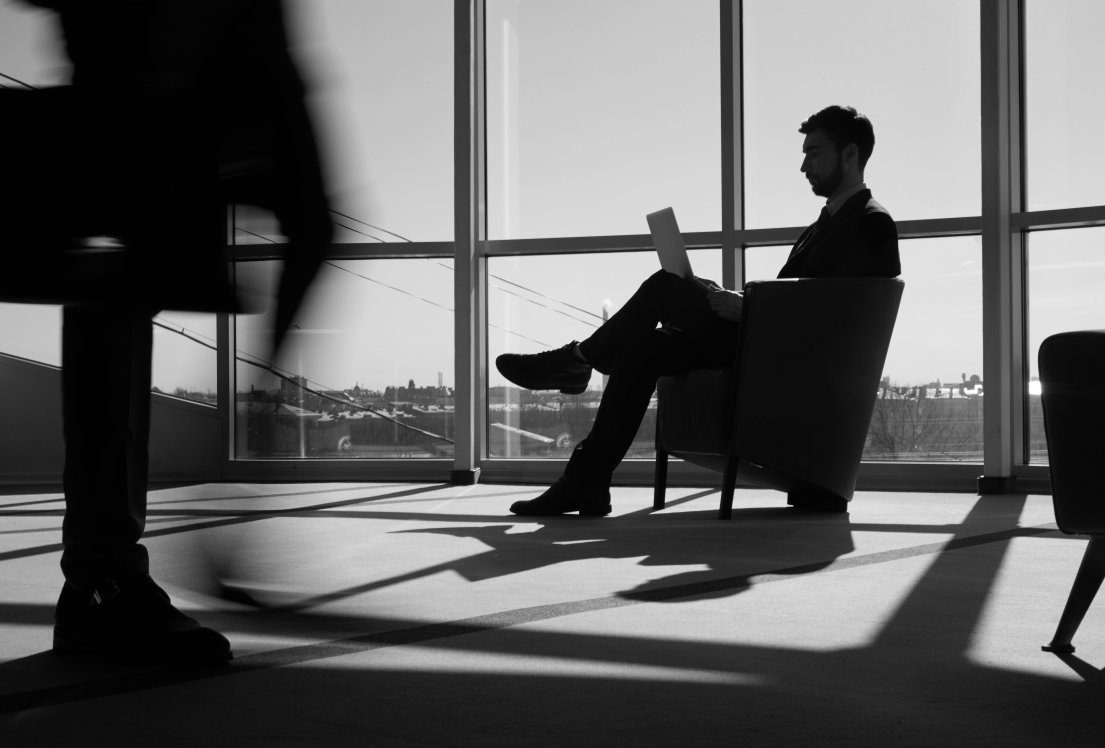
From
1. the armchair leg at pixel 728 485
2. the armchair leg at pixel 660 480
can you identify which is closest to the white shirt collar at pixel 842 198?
the armchair leg at pixel 728 485

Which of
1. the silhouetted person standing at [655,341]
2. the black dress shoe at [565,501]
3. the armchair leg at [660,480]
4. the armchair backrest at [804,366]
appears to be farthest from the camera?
the armchair leg at [660,480]

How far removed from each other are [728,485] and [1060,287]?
2253 mm

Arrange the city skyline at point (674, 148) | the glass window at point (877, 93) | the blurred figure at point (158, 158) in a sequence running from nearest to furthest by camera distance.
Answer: the blurred figure at point (158, 158) < the city skyline at point (674, 148) < the glass window at point (877, 93)

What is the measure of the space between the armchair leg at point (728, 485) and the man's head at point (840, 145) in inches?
37.9

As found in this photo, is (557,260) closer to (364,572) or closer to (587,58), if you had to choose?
(587,58)

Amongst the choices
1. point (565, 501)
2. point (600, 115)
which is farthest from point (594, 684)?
point (600, 115)

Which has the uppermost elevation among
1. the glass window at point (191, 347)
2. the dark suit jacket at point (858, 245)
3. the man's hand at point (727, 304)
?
the dark suit jacket at point (858, 245)

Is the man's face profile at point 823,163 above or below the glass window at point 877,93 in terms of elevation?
below

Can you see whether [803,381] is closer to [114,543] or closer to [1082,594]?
[1082,594]

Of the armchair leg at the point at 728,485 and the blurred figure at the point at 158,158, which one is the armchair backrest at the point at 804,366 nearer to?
the armchair leg at the point at 728,485

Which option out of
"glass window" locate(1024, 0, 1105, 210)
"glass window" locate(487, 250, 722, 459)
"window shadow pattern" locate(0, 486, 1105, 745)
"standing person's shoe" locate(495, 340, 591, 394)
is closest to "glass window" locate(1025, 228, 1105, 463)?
"glass window" locate(1024, 0, 1105, 210)

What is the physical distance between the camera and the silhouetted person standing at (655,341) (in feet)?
11.4

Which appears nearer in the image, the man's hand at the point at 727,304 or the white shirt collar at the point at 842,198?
the man's hand at the point at 727,304

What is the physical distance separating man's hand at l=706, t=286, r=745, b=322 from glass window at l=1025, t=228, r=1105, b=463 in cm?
193
